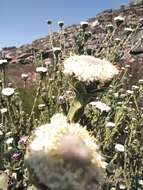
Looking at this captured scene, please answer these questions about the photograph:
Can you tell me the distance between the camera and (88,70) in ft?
8.50

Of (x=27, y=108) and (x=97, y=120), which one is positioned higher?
(x=97, y=120)

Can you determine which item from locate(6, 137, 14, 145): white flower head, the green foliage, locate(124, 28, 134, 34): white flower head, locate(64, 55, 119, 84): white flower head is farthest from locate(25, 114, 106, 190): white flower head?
locate(124, 28, 134, 34): white flower head

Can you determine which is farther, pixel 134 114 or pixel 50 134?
pixel 134 114

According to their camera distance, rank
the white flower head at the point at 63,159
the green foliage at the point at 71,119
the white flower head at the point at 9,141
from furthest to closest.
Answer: the white flower head at the point at 9,141
the green foliage at the point at 71,119
the white flower head at the point at 63,159

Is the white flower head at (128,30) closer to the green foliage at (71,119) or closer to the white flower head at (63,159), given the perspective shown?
the green foliage at (71,119)

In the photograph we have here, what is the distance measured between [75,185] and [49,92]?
9.76 feet

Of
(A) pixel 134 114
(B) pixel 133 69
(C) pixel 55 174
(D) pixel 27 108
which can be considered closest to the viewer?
(C) pixel 55 174


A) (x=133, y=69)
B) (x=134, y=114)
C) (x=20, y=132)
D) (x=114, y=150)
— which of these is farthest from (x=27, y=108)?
(x=133, y=69)

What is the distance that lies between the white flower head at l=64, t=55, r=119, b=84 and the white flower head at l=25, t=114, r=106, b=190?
1.99 ft

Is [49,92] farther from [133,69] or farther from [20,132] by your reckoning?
[133,69]

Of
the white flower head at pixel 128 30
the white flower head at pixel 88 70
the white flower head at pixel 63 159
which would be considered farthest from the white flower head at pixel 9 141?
the white flower head at pixel 128 30

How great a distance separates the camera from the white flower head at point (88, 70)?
2.52 metres

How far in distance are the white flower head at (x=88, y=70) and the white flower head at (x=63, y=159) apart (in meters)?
0.61

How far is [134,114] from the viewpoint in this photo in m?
6.49
